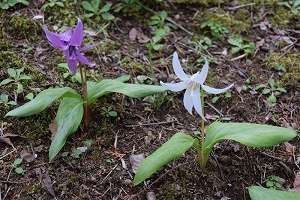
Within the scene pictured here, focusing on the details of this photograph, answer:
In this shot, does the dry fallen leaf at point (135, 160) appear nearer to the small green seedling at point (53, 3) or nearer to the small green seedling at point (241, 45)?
the small green seedling at point (241, 45)

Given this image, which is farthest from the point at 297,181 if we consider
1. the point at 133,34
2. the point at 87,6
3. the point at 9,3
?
the point at 9,3

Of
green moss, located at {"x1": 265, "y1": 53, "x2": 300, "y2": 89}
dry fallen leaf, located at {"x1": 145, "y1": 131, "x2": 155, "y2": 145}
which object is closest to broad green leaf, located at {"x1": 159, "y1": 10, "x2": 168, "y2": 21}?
green moss, located at {"x1": 265, "y1": 53, "x2": 300, "y2": 89}

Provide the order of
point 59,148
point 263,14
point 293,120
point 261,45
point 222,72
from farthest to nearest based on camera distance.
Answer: point 263,14 → point 261,45 → point 222,72 → point 293,120 → point 59,148

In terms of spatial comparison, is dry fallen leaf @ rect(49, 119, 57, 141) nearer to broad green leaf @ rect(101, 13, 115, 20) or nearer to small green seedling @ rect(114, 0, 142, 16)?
broad green leaf @ rect(101, 13, 115, 20)

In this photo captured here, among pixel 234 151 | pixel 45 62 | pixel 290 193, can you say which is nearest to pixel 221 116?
pixel 234 151

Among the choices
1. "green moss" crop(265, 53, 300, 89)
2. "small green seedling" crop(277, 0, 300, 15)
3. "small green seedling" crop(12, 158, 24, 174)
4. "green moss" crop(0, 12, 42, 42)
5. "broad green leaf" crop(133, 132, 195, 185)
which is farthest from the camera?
"small green seedling" crop(277, 0, 300, 15)

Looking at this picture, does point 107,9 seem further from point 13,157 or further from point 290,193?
point 290,193
